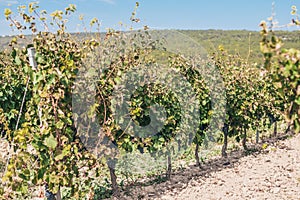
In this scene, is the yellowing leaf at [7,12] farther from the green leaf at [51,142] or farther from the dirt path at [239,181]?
the dirt path at [239,181]

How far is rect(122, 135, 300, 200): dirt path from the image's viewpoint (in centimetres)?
564

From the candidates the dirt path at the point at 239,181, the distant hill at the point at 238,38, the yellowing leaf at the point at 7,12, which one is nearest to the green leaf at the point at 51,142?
the yellowing leaf at the point at 7,12

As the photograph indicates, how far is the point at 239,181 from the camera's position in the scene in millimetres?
6344

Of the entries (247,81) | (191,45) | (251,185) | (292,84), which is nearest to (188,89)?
(191,45)

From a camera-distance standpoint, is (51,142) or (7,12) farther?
(7,12)

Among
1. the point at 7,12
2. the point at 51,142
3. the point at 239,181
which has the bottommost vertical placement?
the point at 239,181

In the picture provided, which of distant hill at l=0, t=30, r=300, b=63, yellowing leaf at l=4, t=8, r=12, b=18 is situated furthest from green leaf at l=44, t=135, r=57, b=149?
distant hill at l=0, t=30, r=300, b=63

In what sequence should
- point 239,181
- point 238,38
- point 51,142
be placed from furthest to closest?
1. point 238,38
2. point 239,181
3. point 51,142

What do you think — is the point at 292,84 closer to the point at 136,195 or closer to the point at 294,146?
the point at 136,195

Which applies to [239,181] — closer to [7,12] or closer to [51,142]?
[51,142]

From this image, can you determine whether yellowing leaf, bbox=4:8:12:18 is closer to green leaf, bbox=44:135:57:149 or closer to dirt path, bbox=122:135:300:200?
green leaf, bbox=44:135:57:149

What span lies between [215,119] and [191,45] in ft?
5.91

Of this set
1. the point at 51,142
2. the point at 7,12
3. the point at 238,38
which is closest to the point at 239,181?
the point at 51,142

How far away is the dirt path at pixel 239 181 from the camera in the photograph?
5.64 m
